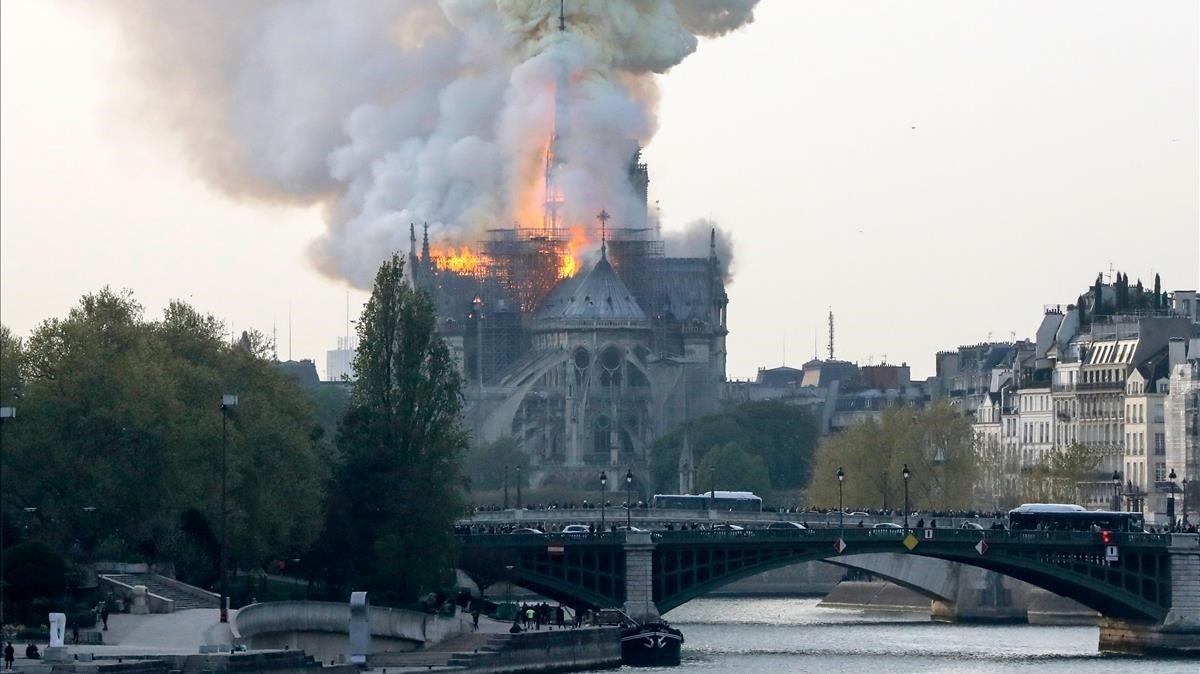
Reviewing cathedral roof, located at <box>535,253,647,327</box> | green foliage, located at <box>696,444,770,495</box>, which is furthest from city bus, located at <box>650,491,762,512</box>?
cathedral roof, located at <box>535,253,647,327</box>

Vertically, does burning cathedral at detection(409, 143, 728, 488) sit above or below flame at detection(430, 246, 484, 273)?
below

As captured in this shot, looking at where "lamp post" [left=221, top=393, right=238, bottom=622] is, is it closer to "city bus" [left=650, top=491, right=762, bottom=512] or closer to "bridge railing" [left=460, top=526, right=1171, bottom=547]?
"bridge railing" [left=460, top=526, right=1171, bottom=547]

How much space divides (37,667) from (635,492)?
388 feet

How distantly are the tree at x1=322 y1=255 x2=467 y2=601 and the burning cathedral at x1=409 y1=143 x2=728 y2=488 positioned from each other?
298 feet

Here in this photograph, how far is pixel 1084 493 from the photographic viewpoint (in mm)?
136625

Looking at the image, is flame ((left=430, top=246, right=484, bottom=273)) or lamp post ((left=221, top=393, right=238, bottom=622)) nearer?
lamp post ((left=221, top=393, right=238, bottom=622))

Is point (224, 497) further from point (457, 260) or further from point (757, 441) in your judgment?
point (457, 260)

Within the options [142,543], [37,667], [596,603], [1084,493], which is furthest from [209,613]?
[1084,493]

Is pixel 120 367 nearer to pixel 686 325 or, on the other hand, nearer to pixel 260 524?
pixel 260 524

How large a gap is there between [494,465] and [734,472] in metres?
12.7

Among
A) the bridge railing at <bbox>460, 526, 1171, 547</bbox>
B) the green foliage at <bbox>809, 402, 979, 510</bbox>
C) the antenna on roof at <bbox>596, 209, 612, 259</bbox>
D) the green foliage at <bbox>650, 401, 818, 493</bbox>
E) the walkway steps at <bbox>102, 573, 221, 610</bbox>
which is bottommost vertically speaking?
the walkway steps at <bbox>102, 573, 221, 610</bbox>

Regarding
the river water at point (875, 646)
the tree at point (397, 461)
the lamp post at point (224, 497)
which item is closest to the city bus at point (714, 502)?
the river water at point (875, 646)

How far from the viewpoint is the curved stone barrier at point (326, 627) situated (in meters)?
72.6

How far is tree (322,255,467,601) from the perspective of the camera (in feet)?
289
